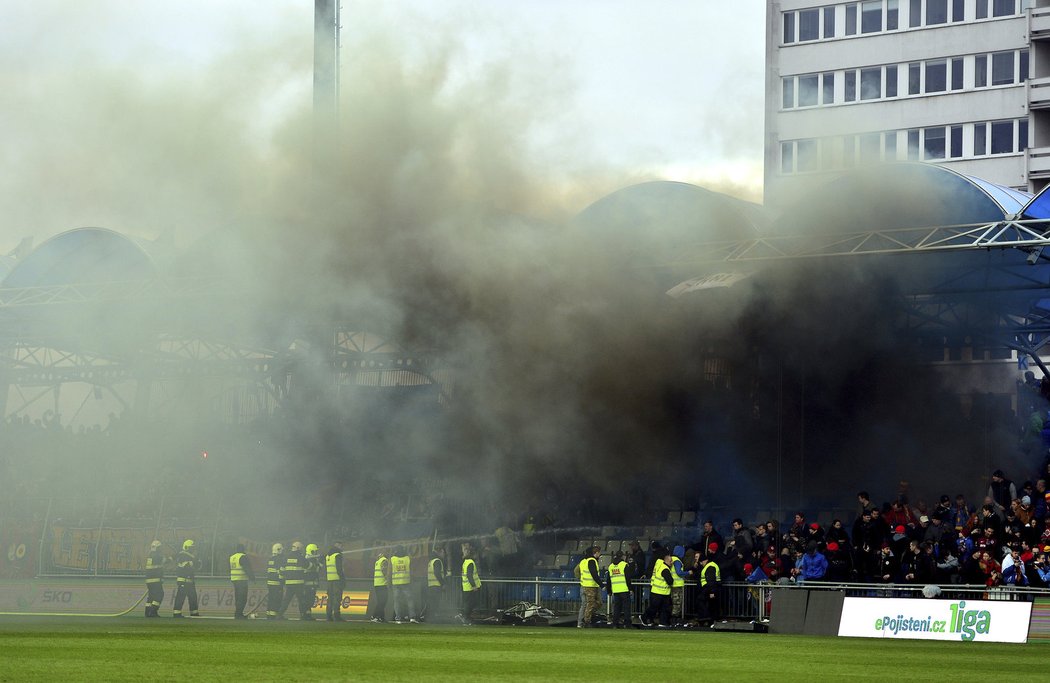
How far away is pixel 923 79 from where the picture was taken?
56.1m

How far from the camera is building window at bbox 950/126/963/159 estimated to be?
5588 centimetres

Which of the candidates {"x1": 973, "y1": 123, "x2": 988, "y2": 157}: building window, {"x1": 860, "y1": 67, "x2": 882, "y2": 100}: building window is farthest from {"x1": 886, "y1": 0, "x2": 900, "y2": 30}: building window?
{"x1": 973, "y1": 123, "x2": 988, "y2": 157}: building window

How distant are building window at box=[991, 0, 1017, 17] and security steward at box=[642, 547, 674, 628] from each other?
36830 mm

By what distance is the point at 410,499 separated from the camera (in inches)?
1243

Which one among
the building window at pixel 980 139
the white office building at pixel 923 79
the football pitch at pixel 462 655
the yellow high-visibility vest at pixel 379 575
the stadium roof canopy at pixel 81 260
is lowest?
the football pitch at pixel 462 655

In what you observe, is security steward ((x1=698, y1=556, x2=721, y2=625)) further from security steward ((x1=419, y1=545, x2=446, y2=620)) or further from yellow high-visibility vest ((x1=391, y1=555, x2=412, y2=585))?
yellow high-visibility vest ((x1=391, y1=555, x2=412, y2=585))

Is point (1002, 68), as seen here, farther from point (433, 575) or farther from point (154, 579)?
point (154, 579)

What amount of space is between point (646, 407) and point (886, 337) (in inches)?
222

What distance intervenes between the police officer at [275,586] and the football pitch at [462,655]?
12.3 feet

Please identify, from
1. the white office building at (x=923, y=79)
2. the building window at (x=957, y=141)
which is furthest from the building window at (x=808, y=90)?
the building window at (x=957, y=141)

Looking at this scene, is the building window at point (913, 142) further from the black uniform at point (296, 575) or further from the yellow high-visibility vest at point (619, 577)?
the black uniform at point (296, 575)

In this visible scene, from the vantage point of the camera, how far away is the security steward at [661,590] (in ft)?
80.1

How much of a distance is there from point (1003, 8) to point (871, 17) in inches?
197

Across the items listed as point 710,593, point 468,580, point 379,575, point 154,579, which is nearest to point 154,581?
point 154,579
